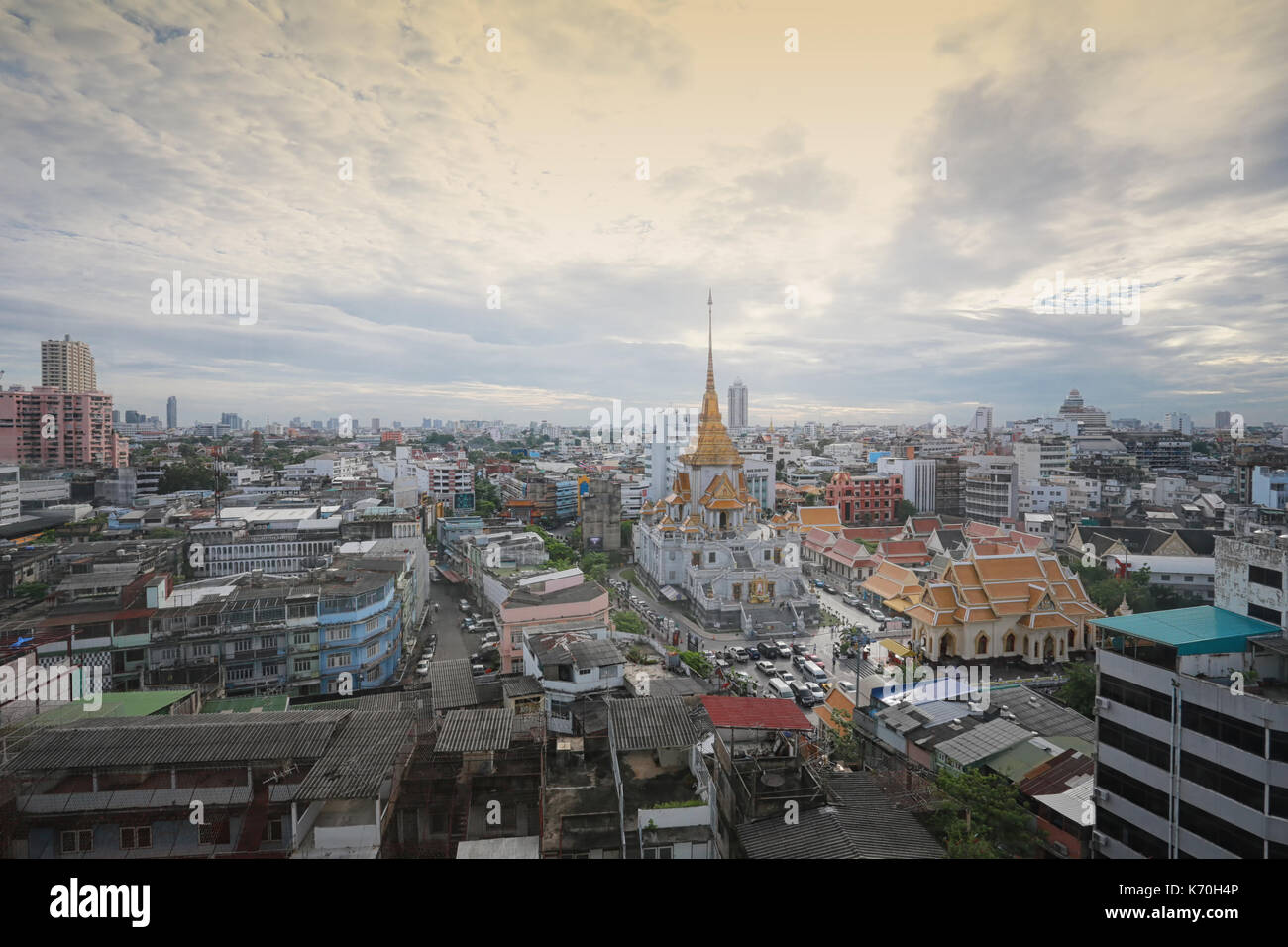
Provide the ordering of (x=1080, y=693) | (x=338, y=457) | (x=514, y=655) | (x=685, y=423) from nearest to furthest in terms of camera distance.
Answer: (x=1080, y=693) → (x=514, y=655) → (x=338, y=457) → (x=685, y=423)

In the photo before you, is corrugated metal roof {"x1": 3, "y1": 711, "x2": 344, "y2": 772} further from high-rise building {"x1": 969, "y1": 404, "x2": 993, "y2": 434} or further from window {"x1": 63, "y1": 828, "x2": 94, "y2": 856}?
high-rise building {"x1": 969, "y1": 404, "x2": 993, "y2": 434}

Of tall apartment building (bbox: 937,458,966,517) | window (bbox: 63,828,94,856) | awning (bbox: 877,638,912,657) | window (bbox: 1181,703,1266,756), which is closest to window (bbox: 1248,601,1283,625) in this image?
window (bbox: 1181,703,1266,756)

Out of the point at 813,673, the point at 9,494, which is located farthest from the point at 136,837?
the point at 9,494

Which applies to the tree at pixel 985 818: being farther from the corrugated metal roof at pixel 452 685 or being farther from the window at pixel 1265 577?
the corrugated metal roof at pixel 452 685
